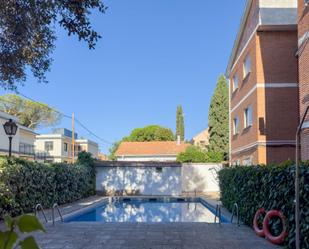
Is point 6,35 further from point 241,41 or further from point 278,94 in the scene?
point 241,41

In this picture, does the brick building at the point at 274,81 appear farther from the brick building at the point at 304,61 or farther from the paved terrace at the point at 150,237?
the paved terrace at the point at 150,237

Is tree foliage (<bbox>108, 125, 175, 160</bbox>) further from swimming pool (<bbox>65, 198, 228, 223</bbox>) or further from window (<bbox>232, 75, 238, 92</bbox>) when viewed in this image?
swimming pool (<bbox>65, 198, 228, 223</bbox>)

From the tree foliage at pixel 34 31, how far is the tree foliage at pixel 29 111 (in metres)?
45.5

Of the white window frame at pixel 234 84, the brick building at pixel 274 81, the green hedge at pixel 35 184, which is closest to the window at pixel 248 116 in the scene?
the brick building at pixel 274 81

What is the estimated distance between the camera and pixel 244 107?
66.8 feet

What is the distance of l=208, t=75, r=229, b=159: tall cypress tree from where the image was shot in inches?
1464

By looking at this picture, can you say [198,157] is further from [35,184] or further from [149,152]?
[35,184]

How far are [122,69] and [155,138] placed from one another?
33.9 m

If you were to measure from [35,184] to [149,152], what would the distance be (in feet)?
106

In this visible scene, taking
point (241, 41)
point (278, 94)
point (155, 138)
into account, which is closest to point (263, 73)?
point (278, 94)

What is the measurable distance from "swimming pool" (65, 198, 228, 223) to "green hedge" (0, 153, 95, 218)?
1.50 m

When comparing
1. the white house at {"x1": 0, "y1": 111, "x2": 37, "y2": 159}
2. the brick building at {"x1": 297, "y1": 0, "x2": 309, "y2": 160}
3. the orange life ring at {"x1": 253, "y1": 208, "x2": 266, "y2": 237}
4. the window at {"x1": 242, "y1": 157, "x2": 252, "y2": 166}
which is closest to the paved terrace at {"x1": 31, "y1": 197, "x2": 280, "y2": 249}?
the orange life ring at {"x1": 253, "y1": 208, "x2": 266, "y2": 237}

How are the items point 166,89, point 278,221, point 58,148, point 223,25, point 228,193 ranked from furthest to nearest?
1. point 58,148
2. point 166,89
3. point 223,25
4. point 228,193
5. point 278,221

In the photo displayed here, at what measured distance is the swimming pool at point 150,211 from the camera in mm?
15453
